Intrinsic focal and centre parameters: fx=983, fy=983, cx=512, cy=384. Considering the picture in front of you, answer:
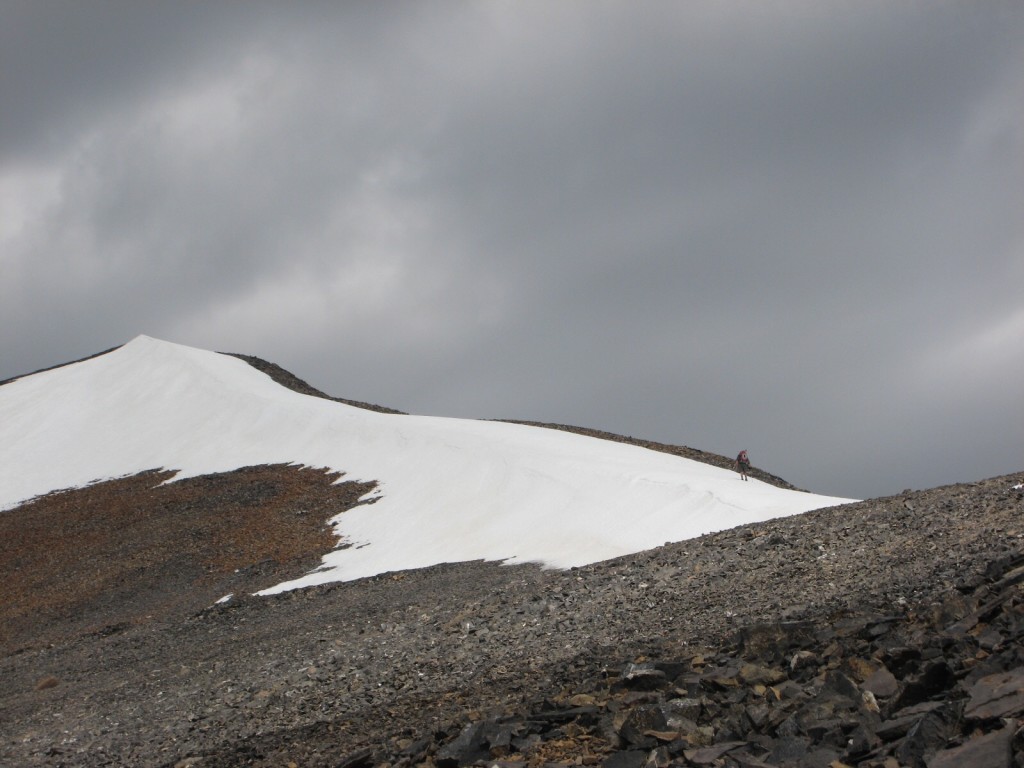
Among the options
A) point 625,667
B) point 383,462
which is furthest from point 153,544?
point 625,667

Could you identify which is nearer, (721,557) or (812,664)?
(812,664)

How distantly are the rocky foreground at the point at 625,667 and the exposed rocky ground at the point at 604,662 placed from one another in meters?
0.03

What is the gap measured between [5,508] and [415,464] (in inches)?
718

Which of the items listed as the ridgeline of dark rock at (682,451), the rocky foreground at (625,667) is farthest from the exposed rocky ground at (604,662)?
the ridgeline of dark rock at (682,451)

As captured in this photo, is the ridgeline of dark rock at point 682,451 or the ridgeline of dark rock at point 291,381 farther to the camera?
the ridgeline of dark rock at point 291,381

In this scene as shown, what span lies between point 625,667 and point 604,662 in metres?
0.93

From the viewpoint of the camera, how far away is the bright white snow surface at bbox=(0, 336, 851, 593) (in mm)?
25016

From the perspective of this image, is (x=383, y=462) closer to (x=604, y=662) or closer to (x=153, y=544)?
(x=153, y=544)

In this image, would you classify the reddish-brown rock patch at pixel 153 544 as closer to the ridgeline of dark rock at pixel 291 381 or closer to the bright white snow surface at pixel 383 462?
the bright white snow surface at pixel 383 462

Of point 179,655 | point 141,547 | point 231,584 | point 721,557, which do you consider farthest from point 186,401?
point 721,557

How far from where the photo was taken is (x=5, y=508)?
4053 cm

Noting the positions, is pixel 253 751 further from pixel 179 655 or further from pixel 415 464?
pixel 415 464

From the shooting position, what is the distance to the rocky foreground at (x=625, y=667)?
8086 millimetres

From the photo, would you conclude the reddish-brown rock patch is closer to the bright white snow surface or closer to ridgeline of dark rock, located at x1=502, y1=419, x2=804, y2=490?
the bright white snow surface
